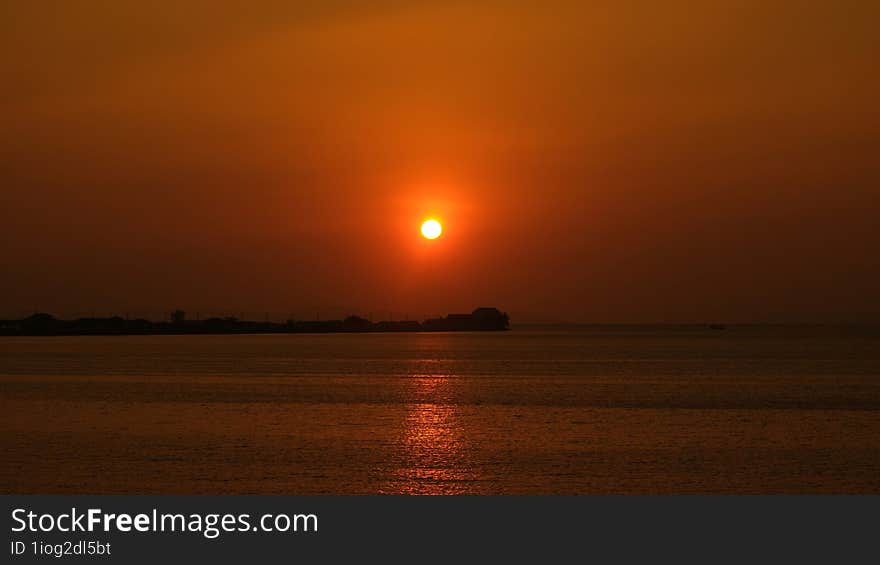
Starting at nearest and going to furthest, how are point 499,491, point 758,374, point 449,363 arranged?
point 499,491 < point 758,374 < point 449,363

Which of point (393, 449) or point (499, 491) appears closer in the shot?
point (499, 491)

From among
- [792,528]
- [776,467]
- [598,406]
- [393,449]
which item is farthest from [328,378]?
[792,528]

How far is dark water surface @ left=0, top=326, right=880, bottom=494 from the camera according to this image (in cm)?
3203

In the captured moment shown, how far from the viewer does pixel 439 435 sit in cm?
4412

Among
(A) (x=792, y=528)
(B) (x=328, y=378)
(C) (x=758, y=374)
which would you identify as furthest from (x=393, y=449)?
(C) (x=758, y=374)

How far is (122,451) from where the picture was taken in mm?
38188

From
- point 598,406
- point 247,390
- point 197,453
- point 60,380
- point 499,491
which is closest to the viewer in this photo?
point 499,491

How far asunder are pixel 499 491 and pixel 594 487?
9.95 feet

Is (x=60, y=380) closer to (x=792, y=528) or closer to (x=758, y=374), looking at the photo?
(x=758, y=374)

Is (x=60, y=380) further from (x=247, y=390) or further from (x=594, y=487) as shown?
(x=594, y=487)

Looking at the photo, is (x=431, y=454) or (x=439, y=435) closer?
(x=431, y=454)

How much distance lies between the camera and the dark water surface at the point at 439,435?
3203 cm

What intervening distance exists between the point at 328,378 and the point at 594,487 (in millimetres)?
57780

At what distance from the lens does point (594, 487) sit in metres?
30.9
